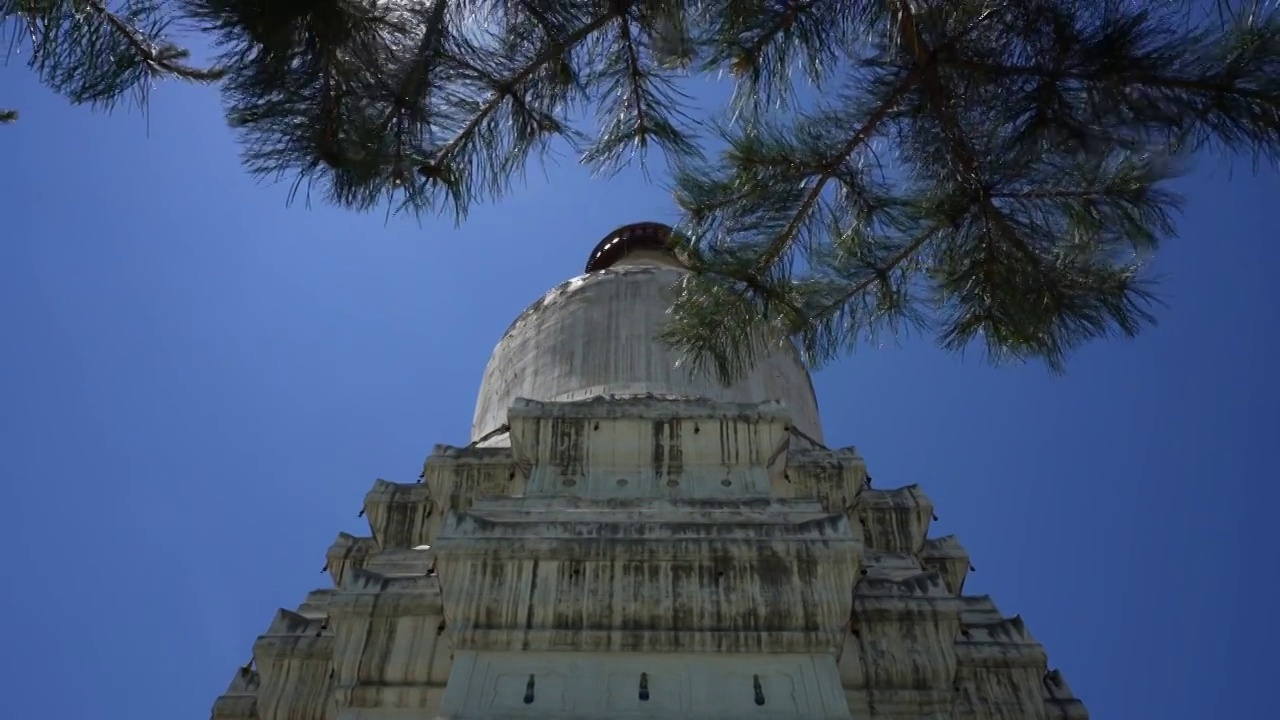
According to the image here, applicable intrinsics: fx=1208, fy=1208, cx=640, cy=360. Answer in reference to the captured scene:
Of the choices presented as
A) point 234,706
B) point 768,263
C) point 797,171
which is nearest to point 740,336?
point 768,263

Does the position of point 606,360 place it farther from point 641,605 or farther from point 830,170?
point 830,170

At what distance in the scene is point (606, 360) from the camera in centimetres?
1235

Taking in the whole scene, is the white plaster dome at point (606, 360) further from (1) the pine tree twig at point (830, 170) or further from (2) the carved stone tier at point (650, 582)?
(1) the pine tree twig at point (830, 170)

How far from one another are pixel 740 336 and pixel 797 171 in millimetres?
1229

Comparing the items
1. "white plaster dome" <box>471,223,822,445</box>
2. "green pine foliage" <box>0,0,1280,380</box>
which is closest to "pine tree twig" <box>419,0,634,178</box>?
"green pine foliage" <box>0,0,1280,380</box>

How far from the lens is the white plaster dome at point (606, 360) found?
474 inches

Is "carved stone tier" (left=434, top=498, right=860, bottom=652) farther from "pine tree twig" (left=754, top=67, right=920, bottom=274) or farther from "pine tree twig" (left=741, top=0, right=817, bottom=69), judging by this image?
"pine tree twig" (left=741, top=0, right=817, bottom=69)

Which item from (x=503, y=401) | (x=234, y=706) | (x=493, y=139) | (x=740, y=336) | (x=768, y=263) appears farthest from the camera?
(x=503, y=401)

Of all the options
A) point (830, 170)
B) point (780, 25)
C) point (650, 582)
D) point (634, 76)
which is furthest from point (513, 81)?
point (650, 582)

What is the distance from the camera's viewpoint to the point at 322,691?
368 inches

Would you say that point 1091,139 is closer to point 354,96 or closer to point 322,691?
point 354,96

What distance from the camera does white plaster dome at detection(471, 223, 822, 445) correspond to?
1204 centimetres

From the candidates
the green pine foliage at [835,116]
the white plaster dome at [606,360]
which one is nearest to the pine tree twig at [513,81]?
the green pine foliage at [835,116]

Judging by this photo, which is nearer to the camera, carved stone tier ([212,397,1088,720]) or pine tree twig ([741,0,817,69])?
pine tree twig ([741,0,817,69])
